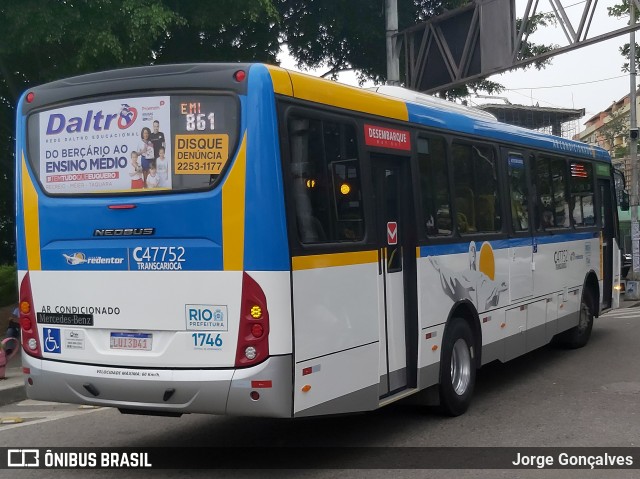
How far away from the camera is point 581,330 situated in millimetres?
13164

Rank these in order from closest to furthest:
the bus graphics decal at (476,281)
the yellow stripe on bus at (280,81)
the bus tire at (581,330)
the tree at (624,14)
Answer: the yellow stripe on bus at (280,81), the bus graphics decal at (476,281), the bus tire at (581,330), the tree at (624,14)

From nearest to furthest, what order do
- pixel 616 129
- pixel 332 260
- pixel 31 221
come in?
1. pixel 332 260
2. pixel 31 221
3. pixel 616 129

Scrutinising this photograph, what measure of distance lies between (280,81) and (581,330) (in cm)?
851

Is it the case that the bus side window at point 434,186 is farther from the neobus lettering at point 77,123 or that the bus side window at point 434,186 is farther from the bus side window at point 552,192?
the neobus lettering at point 77,123

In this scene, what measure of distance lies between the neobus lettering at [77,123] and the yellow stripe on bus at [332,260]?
6.05 feet

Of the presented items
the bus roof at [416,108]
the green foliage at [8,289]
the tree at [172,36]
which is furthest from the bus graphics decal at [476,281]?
the green foliage at [8,289]

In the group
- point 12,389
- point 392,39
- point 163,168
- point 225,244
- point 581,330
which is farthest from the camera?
point 392,39

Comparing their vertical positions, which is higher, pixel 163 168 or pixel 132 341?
pixel 163 168

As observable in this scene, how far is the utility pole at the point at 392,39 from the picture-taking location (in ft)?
53.3

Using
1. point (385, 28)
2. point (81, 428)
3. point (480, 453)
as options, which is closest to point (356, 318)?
point (480, 453)

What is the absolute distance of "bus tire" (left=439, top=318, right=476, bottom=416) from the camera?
8430 millimetres

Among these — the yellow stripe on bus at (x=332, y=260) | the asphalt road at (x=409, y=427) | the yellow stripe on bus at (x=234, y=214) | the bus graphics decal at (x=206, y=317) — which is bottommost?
the asphalt road at (x=409, y=427)

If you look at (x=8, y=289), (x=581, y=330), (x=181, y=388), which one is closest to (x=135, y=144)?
(x=181, y=388)

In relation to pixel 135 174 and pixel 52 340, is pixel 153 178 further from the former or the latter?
pixel 52 340
